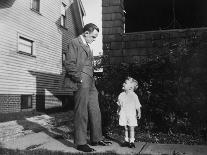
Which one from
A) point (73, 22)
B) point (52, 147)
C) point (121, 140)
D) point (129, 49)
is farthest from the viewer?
point (73, 22)

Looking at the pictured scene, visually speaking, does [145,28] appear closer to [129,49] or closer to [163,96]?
[129,49]

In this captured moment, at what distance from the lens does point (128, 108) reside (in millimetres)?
5453

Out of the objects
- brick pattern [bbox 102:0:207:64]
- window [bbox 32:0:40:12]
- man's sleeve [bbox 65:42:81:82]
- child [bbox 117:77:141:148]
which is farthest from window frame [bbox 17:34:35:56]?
man's sleeve [bbox 65:42:81:82]

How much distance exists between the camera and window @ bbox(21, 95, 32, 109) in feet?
52.2

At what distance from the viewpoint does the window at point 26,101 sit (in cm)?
1591

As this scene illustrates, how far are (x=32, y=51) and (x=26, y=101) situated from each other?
8.91ft

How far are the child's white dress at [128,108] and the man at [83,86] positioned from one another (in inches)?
19.2

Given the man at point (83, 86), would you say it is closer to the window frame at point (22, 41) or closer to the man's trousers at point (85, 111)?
the man's trousers at point (85, 111)

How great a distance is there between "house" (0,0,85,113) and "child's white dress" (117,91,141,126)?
30.7ft

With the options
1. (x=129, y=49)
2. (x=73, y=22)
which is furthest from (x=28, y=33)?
(x=129, y=49)

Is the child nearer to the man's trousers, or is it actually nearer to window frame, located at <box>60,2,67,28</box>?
the man's trousers

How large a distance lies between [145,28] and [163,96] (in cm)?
623

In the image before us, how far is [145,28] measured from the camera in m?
11.9

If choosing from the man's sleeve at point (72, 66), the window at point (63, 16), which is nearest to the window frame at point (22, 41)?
the window at point (63, 16)
